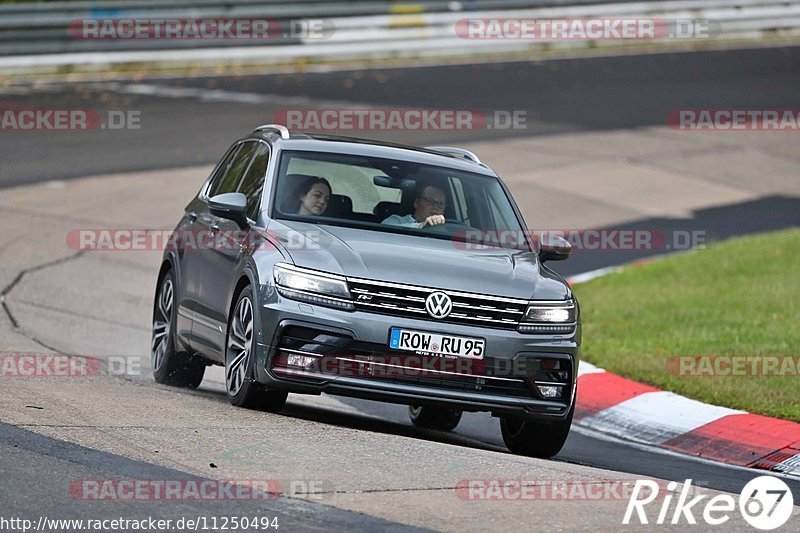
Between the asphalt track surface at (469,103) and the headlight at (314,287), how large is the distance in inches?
70.2

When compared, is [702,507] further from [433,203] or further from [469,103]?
Result: [469,103]

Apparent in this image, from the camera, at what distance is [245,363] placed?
8.38 m

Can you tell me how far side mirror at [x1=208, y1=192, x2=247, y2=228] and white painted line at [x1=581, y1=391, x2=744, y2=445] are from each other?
3075 mm

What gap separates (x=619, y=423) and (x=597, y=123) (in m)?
15.3

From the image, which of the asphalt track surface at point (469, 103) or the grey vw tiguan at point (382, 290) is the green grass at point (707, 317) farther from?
the grey vw tiguan at point (382, 290)

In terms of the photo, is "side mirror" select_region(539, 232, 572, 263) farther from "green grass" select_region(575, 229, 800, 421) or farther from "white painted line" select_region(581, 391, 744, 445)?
"green grass" select_region(575, 229, 800, 421)

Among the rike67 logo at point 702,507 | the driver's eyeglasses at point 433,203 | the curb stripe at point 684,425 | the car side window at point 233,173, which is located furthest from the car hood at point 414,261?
the curb stripe at point 684,425

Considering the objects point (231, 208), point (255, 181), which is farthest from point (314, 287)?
point (255, 181)

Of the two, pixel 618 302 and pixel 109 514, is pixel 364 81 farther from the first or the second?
pixel 109 514

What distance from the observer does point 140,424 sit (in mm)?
7676

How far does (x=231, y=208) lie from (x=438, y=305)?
64.1 inches

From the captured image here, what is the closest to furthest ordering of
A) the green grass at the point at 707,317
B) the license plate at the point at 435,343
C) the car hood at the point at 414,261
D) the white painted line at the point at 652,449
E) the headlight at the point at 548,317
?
the license plate at the point at 435,343, the car hood at the point at 414,261, the headlight at the point at 548,317, the white painted line at the point at 652,449, the green grass at the point at 707,317

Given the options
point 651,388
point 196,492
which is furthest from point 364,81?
point 196,492

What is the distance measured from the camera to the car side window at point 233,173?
32.8ft
